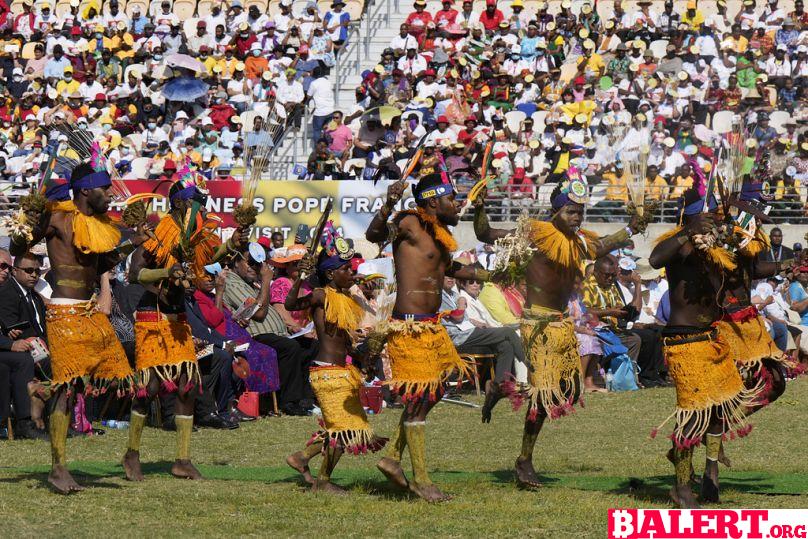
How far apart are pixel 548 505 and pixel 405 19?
19.5m

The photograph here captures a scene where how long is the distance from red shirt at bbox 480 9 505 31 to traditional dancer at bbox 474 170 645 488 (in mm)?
16772

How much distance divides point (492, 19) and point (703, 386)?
60.0ft

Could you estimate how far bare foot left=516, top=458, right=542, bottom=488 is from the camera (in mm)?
10453

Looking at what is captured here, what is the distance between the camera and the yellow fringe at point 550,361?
10.5 m

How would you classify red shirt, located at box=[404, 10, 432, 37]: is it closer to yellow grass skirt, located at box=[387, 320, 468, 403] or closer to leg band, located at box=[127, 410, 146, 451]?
leg band, located at box=[127, 410, 146, 451]

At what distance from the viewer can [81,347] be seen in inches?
400

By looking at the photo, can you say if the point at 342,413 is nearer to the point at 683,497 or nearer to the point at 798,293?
the point at 683,497

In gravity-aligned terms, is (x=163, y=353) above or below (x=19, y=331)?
above

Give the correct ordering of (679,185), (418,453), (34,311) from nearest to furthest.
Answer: (418,453) < (34,311) < (679,185)

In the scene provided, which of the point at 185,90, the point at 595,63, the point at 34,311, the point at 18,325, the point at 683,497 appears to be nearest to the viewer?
the point at 683,497

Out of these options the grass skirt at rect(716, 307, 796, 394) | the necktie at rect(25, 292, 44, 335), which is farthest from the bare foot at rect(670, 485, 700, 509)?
the necktie at rect(25, 292, 44, 335)

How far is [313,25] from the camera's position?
90.8 ft

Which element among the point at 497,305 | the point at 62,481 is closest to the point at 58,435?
the point at 62,481

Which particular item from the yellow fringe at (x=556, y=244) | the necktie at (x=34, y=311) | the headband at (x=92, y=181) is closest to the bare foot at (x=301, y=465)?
the yellow fringe at (x=556, y=244)
